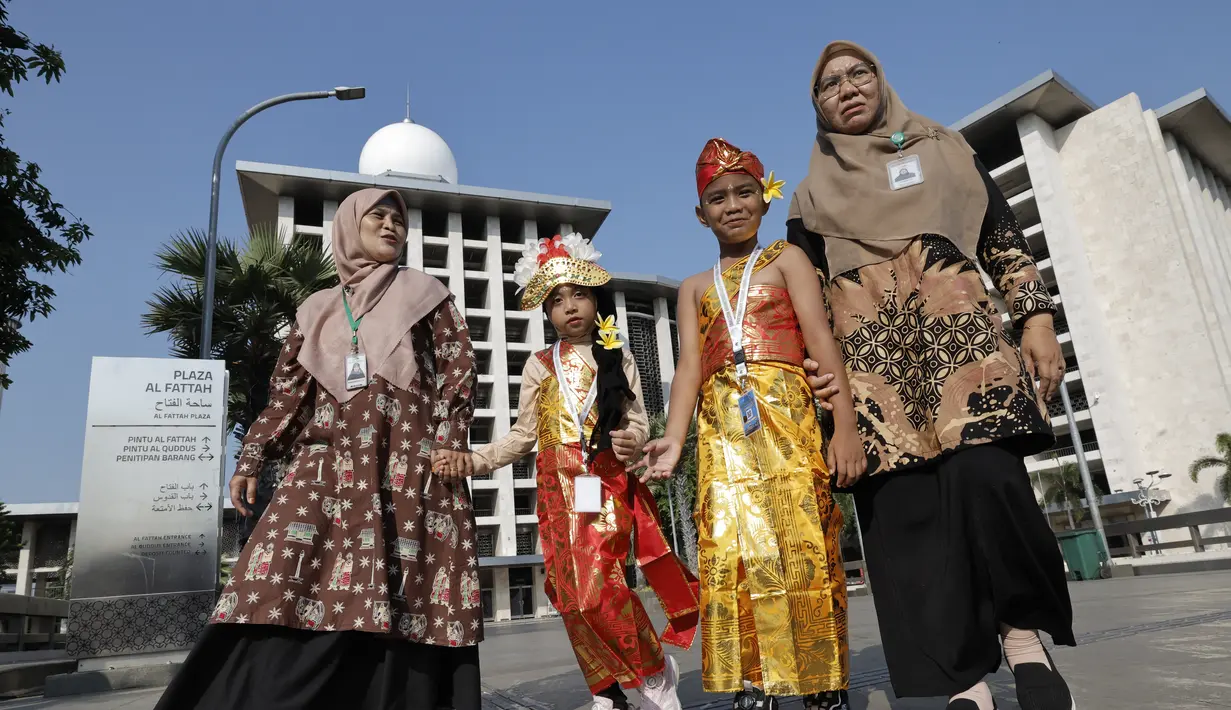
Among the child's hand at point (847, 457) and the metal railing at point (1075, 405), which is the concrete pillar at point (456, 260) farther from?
the child's hand at point (847, 457)

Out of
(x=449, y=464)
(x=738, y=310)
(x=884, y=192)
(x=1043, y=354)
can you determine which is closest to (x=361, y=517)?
(x=449, y=464)

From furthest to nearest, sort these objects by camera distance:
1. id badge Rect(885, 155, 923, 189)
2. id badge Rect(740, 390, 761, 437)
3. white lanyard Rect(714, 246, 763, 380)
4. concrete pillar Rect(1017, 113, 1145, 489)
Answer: concrete pillar Rect(1017, 113, 1145, 489) → white lanyard Rect(714, 246, 763, 380) → id badge Rect(740, 390, 761, 437) → id badge Rect(885, 155, 923, 189)

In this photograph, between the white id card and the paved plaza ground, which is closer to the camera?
the paved plaza ground

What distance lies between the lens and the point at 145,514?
7.04 meters

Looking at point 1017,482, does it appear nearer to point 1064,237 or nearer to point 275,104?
point 275,104

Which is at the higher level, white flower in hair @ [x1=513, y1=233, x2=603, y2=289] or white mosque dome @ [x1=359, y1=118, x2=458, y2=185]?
white mosque dome @ [x1=359, y1=118, x2=458, y2=185]

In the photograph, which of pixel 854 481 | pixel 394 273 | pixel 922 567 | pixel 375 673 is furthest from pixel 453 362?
pixel 922 567

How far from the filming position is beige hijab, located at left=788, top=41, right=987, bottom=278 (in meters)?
2.40

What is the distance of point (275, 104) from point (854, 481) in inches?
415

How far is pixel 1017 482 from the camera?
2.06 meters

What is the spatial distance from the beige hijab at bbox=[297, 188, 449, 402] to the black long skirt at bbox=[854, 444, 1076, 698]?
5.76 feet

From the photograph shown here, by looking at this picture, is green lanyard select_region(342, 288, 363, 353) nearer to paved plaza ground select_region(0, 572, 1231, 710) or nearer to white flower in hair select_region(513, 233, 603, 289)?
white flower in hair select_region(513, 233, 603, 289)

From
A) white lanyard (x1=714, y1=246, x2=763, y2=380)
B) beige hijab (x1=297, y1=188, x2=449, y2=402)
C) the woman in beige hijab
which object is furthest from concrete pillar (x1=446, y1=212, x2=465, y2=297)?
the woman in beige hijab

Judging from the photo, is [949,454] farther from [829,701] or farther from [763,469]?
[829,701]
